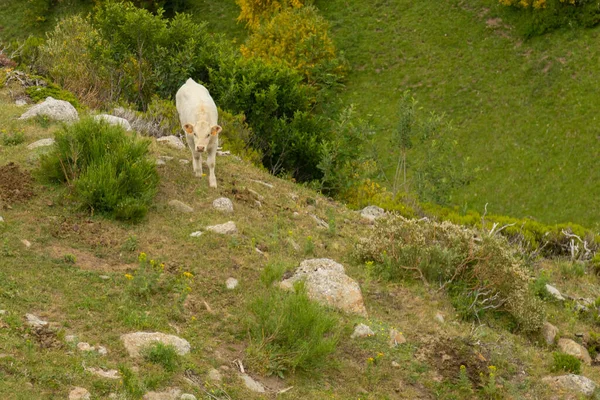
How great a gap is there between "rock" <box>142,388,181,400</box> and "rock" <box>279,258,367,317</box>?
2.64 metres

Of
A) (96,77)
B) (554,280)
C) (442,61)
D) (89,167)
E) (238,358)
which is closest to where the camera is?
(238,358)

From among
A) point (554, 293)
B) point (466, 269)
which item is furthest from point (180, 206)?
point (554, 293)

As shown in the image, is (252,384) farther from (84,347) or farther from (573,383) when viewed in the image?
(573,383)

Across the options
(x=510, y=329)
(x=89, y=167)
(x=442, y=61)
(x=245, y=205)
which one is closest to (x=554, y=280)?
(x=510, y=329)

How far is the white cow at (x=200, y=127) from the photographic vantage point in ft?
39.1

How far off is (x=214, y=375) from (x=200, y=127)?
18.1ft

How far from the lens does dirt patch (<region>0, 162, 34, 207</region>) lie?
10227mm

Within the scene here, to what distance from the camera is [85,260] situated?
907cm

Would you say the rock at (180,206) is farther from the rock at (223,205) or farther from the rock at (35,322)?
the rock at (35,322)

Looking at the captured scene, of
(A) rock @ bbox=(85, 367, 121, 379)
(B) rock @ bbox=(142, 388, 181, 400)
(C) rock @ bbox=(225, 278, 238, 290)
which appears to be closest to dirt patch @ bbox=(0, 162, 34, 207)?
(C) rock @ bbox=(225, 278, 238, 290)

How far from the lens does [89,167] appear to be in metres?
10.5

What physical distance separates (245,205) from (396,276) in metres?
2.81

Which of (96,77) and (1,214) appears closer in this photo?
(1,214)

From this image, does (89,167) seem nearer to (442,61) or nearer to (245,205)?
(245,205)
